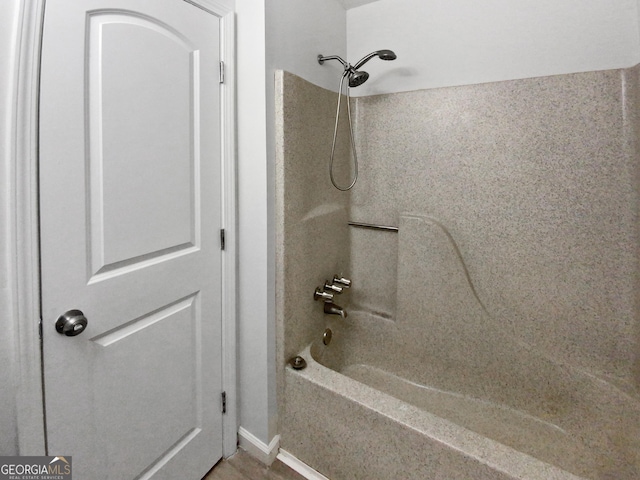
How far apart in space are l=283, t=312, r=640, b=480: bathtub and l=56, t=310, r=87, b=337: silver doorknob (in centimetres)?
85

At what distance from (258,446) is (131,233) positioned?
1.14 meters

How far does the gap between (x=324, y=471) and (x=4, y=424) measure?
1.15 metres

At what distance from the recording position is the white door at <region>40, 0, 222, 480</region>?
86 cm

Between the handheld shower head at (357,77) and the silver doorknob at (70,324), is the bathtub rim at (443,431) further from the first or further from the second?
the handheld shower head at (357,77)

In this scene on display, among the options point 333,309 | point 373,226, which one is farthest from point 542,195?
point 333,309

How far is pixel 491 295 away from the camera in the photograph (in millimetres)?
1609

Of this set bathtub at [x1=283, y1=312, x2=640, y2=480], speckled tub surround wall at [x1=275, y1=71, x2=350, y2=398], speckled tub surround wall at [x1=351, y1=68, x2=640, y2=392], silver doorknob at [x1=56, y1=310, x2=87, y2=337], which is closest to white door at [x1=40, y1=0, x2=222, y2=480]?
silver doorknob at [x1=56, y1=310, x2=87, y2=337]

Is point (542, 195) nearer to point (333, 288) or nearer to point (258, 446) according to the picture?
point (333, 288)

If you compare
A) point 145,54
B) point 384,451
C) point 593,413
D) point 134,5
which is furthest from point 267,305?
point 593,413

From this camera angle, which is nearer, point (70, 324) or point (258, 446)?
point (70, 324)

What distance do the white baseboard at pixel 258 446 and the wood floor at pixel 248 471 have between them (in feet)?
0.09

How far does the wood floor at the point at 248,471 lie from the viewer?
1371 millimetres

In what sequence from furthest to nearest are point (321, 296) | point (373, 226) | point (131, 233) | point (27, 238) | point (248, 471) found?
point (373, 226) < point (321, 296) < point (248, 471) < point (131, 233) < point (27, 238)

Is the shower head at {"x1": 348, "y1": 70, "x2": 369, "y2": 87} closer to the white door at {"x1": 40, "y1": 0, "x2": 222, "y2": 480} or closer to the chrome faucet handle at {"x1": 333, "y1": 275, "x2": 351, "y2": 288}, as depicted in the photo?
the white door at {"x1": 40, "y1": 0, "x2": 222, "y2": 480}
